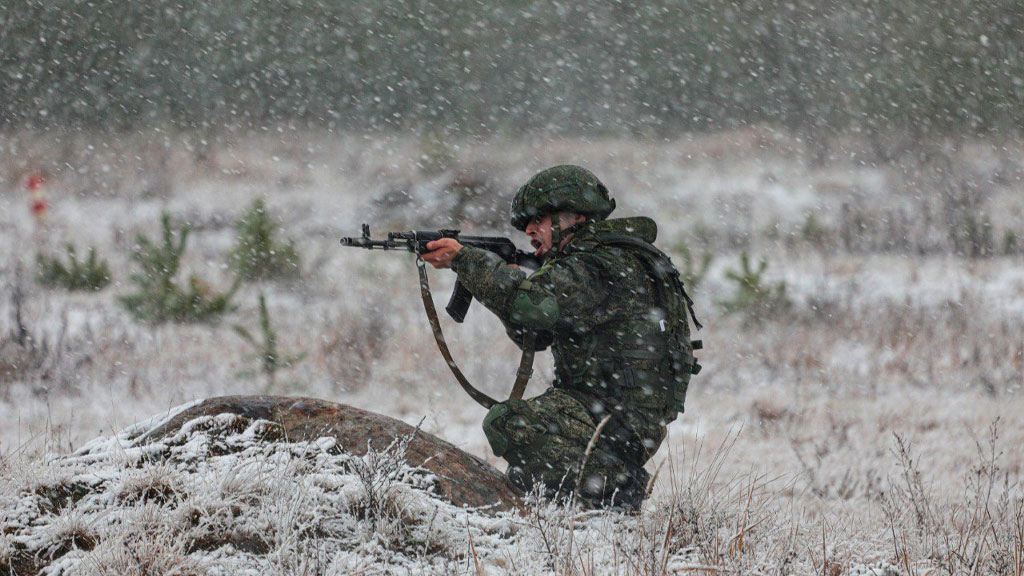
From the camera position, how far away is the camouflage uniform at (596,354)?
3.54 metres

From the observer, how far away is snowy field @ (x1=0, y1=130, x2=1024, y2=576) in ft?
9.14

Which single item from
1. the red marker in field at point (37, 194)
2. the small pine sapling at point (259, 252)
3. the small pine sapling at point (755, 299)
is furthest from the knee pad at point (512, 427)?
the red marker in field at point (37, 194)

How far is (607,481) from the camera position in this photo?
369 centimetres

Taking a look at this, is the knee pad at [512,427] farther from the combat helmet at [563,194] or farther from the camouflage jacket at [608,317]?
the combat helmet at [563,194]

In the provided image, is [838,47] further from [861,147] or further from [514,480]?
[514,480]

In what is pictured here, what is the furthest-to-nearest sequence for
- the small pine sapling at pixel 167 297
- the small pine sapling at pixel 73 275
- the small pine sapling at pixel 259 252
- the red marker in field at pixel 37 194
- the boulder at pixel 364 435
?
1. the red marker in field at pixel 37 194
2. the small pine sapling at pixel 73 275
3. the small pine sapling at pixel 259 252
4. the small pine sapling at pixel 167 297
5. the boulder at pixel 364 435

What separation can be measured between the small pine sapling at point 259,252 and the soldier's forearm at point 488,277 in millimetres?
6079

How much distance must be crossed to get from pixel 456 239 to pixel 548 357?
19.8 ft

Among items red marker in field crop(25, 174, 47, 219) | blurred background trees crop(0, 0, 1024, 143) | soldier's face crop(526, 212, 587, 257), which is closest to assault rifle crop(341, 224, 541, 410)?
soldier's face crop(526, 212, 587, 257)

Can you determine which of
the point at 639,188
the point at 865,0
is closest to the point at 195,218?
the point at 639,188

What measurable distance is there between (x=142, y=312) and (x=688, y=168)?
13049 millimetres

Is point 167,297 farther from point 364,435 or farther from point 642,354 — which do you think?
point 642,354

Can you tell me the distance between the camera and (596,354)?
3758mm

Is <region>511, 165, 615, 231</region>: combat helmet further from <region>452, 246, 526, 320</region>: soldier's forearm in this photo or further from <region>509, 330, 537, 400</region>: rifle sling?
<region>509, 330, 537, 400</region>: rifle sling
